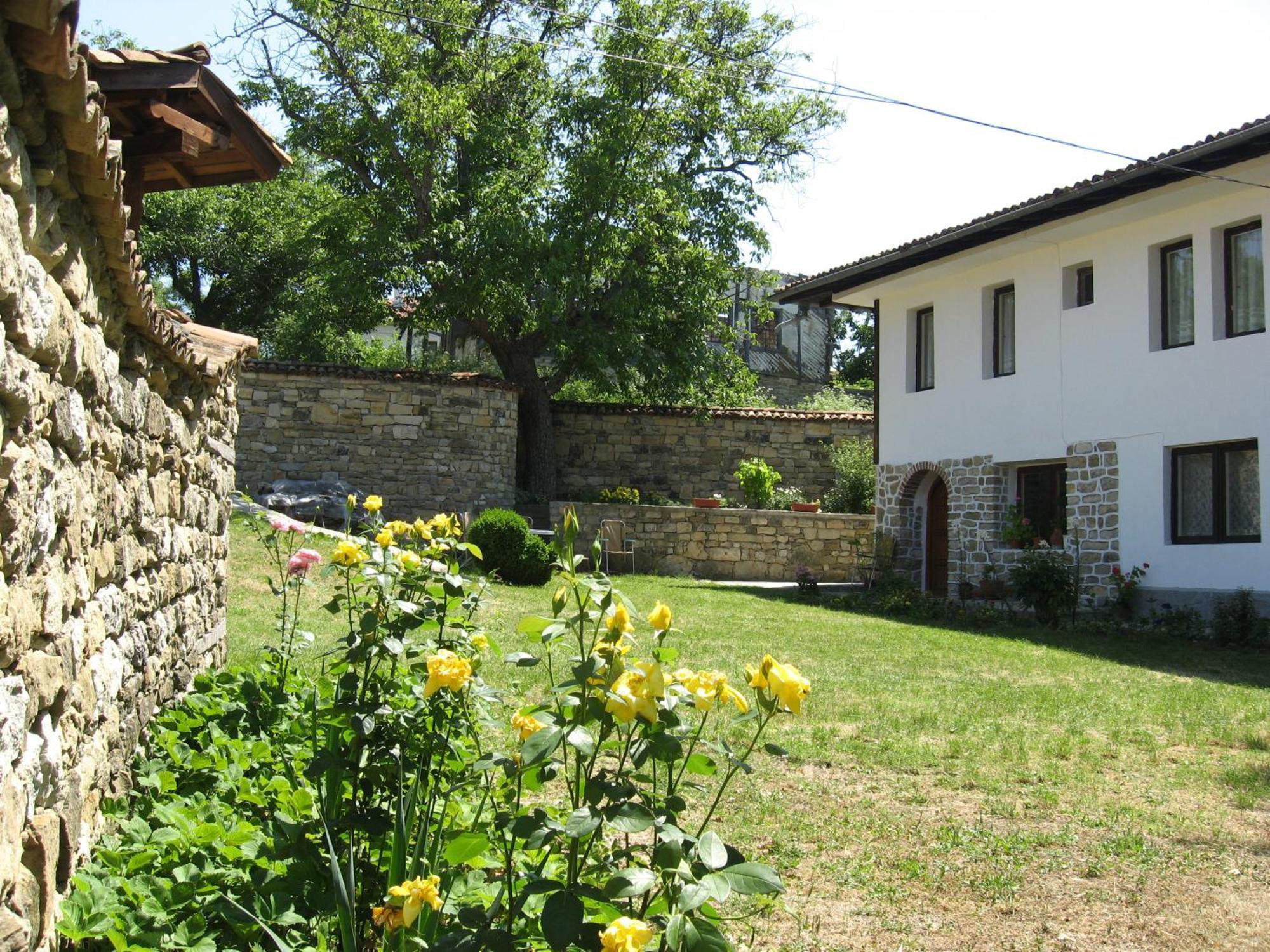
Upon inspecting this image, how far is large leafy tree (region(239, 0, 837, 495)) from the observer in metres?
18.6

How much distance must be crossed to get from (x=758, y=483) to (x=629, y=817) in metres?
16.9

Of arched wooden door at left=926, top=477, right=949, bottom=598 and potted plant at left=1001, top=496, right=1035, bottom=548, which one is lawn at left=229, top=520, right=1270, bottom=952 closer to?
potted plant at left=1001, top=496, right=1035, bottom=548

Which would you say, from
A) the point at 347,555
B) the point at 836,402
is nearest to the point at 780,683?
the point at 347,555

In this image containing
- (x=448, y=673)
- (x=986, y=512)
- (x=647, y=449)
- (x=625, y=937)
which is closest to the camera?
(x=625, y=937)

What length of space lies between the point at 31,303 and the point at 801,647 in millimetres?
8068

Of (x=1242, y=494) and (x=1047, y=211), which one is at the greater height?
(x=1047, y=211)

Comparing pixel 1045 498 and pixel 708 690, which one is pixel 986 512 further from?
pixel 708 690

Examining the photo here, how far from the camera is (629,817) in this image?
2.01m

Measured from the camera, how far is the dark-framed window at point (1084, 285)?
1325 centimetres

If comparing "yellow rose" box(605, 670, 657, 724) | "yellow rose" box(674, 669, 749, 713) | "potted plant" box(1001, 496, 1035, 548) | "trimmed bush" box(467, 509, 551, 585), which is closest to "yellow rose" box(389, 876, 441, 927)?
"yellow rose" box(605, 670, 657, 724)

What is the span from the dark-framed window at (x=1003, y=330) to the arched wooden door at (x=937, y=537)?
212 cm

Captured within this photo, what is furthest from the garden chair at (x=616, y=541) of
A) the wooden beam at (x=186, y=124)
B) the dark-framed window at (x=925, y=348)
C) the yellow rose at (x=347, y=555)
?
the yellow rose at (x=347, y=555)

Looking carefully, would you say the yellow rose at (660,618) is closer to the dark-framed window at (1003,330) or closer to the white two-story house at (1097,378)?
the white two-story house at (1097,378)

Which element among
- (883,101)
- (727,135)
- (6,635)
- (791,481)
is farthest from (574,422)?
(6,635)
